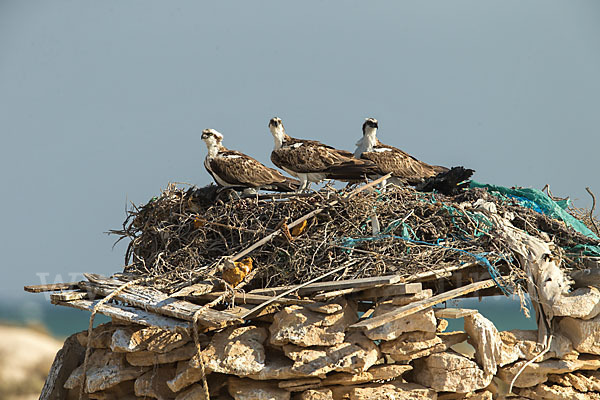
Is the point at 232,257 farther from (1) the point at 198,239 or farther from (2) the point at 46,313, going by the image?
(2) the point at 46,313

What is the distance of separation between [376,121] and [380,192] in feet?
6.34

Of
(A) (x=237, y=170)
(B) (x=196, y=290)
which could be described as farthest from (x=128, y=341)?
(A) (x=237, y=170)

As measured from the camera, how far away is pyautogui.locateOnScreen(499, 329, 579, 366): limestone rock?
6.86 metres

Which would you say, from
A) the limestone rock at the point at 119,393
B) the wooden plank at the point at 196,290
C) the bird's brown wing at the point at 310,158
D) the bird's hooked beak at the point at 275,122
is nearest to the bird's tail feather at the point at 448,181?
the bird's brown wing at the point at 310,158

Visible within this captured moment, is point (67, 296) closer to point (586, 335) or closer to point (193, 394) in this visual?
point (193, 394)

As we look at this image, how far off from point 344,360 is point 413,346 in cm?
69

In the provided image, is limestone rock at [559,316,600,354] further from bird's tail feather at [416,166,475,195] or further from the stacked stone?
bird's tail feather at [416,166,475,195]

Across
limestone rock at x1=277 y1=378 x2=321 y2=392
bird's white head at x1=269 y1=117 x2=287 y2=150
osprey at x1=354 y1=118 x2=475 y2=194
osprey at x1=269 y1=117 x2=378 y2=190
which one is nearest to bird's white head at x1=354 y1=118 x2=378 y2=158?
osprey at x1=354 y1=118 x2=475 y2=194

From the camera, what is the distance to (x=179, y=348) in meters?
6.73

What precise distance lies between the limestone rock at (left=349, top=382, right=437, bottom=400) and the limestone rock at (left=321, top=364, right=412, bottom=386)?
8 cm

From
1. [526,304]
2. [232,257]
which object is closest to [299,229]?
[232,257]

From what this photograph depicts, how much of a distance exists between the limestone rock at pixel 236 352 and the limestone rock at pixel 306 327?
194mm

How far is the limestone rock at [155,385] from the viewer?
22.4 feet

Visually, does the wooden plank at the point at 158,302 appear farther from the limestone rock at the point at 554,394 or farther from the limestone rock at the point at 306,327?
the limestone rock at the point at 554,394
